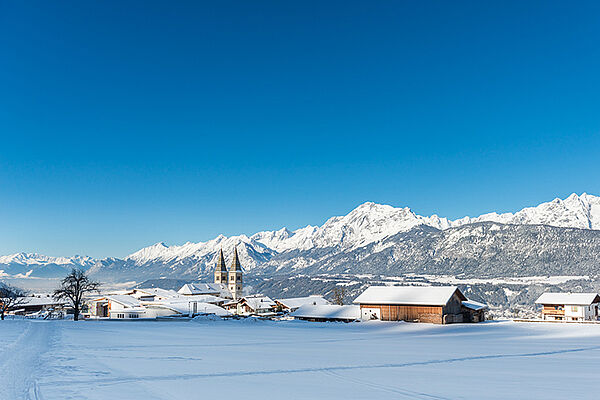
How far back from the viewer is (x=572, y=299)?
85.5 meters

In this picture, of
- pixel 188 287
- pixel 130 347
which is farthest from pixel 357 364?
pixel 188 287

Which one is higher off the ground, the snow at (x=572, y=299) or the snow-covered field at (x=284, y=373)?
the snow-covered field at (x=284, y=373)

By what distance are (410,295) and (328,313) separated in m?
17.3

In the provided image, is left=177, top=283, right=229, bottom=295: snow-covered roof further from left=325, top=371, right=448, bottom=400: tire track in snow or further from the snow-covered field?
left=325, top=371, right=448, bottom=400: tire track in snow

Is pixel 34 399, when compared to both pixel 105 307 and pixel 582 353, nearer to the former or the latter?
pixel 582 353

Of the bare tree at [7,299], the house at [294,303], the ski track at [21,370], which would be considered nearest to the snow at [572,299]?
the house at [294,303]

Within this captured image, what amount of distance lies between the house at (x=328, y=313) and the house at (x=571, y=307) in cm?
3562

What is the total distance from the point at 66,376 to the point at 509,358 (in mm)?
21594

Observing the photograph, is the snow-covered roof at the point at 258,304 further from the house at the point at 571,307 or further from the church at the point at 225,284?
the house at the point at 571,307

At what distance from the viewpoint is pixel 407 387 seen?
49.6ft

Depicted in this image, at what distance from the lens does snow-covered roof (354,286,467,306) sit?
68.1 m

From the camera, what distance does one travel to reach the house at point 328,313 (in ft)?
255

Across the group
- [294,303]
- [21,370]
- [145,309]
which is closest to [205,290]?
[294,303]

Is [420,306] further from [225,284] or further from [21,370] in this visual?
[225,284]
